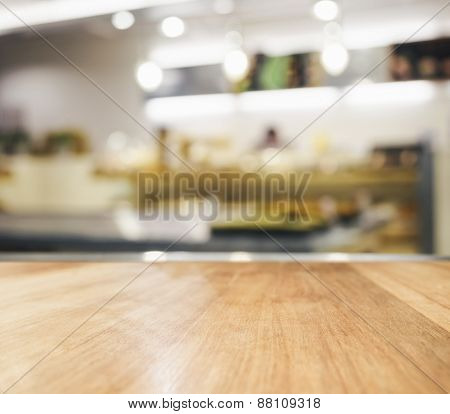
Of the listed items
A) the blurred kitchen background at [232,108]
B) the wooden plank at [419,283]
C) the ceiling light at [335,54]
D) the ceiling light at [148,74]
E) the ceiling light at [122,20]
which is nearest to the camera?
the wooden plank at [419,283]

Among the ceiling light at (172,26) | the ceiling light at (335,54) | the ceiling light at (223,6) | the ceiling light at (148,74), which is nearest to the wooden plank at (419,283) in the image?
the ceiling light at (335,54)

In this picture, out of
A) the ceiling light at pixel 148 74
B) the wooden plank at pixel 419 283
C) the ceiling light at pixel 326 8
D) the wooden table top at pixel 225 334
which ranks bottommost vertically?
the wooden plank at pixel 419 283

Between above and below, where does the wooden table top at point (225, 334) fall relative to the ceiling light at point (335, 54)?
below

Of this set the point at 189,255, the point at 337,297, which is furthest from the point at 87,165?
the point at 337,297

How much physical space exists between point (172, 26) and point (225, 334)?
4.97 metres

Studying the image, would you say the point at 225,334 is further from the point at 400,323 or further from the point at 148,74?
the point at 148,74

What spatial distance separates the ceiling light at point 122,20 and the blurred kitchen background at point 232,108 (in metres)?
0.02

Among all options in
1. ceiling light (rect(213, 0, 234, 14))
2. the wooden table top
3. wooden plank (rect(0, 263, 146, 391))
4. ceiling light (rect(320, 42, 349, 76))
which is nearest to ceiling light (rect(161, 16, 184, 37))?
ceiling light (rect(213, 0, 234, 14))

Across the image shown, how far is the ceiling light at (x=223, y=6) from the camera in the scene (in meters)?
4.35

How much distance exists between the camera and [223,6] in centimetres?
445

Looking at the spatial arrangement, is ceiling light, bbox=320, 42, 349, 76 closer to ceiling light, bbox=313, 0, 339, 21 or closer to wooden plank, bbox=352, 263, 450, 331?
ceiling light, bbox=313, 0, 339, 21

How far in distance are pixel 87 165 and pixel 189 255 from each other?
4.52 metres

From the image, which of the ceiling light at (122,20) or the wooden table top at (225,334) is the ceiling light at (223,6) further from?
the wooden table top at (225,334)

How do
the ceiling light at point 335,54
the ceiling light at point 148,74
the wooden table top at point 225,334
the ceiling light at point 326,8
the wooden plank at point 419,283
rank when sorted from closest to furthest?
the wooden table top at point 225,334
the wooden plank at point 419,283
the ceiling light at point 335,54
the ceiling light at point 148,74
the ceiling light at point 326,8
